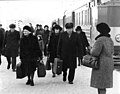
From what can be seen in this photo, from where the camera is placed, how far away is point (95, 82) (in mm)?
6633

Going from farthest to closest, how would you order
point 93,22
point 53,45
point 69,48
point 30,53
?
point 93,22, point 53,45, point 69,48, point 30,53

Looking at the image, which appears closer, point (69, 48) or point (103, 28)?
point (103, 28)

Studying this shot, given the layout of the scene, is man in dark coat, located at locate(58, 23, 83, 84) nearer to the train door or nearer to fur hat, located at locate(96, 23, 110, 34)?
fur hat, located at locate(96, 23, 110, 34)

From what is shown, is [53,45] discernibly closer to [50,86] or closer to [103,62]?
[50,86]

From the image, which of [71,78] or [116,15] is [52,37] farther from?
[116,15]

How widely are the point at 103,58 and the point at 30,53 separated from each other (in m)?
3.26

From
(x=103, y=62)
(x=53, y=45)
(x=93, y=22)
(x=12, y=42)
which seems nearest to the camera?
(x=103, y=62)

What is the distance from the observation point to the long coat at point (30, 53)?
31.3 ft

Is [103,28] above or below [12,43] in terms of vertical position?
above

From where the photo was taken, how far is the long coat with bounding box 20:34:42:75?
954 cm

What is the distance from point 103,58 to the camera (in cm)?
662

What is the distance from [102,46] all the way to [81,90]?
100 inches

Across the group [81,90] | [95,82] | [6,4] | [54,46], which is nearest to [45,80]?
[54,46]

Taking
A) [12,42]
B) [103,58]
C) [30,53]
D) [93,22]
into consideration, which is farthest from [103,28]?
[93,22]
